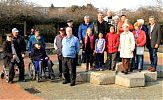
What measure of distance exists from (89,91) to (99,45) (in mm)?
2099

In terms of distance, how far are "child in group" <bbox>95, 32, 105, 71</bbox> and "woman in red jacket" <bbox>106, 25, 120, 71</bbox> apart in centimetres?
20

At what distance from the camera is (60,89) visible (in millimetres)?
10078

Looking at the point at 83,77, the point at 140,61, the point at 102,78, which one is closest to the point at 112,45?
the point at 140,61

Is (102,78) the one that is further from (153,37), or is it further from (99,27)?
(153,37)

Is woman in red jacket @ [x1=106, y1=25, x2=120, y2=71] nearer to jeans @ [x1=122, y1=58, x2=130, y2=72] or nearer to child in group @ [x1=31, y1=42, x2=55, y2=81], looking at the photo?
jeans @ [x1=122, y1=58, x2=130, y2=72]

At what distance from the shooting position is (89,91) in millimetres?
9766

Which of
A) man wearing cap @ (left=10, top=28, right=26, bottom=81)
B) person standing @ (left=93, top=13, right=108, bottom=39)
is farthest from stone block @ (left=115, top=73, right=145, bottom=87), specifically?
man wearing cap @ (left=10, top=28, right=26, bottom=81)

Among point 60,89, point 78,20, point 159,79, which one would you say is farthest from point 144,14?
point 60,89

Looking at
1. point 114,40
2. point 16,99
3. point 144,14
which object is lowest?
point 16,99

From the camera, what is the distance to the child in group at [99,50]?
11.4 meters

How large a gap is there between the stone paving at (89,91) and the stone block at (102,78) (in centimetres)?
17

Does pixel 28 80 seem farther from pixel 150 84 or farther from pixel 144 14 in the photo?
pixel 144 14

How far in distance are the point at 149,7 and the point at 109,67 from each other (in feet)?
82.6

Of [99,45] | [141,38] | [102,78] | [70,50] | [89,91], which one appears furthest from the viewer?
[99,45]
